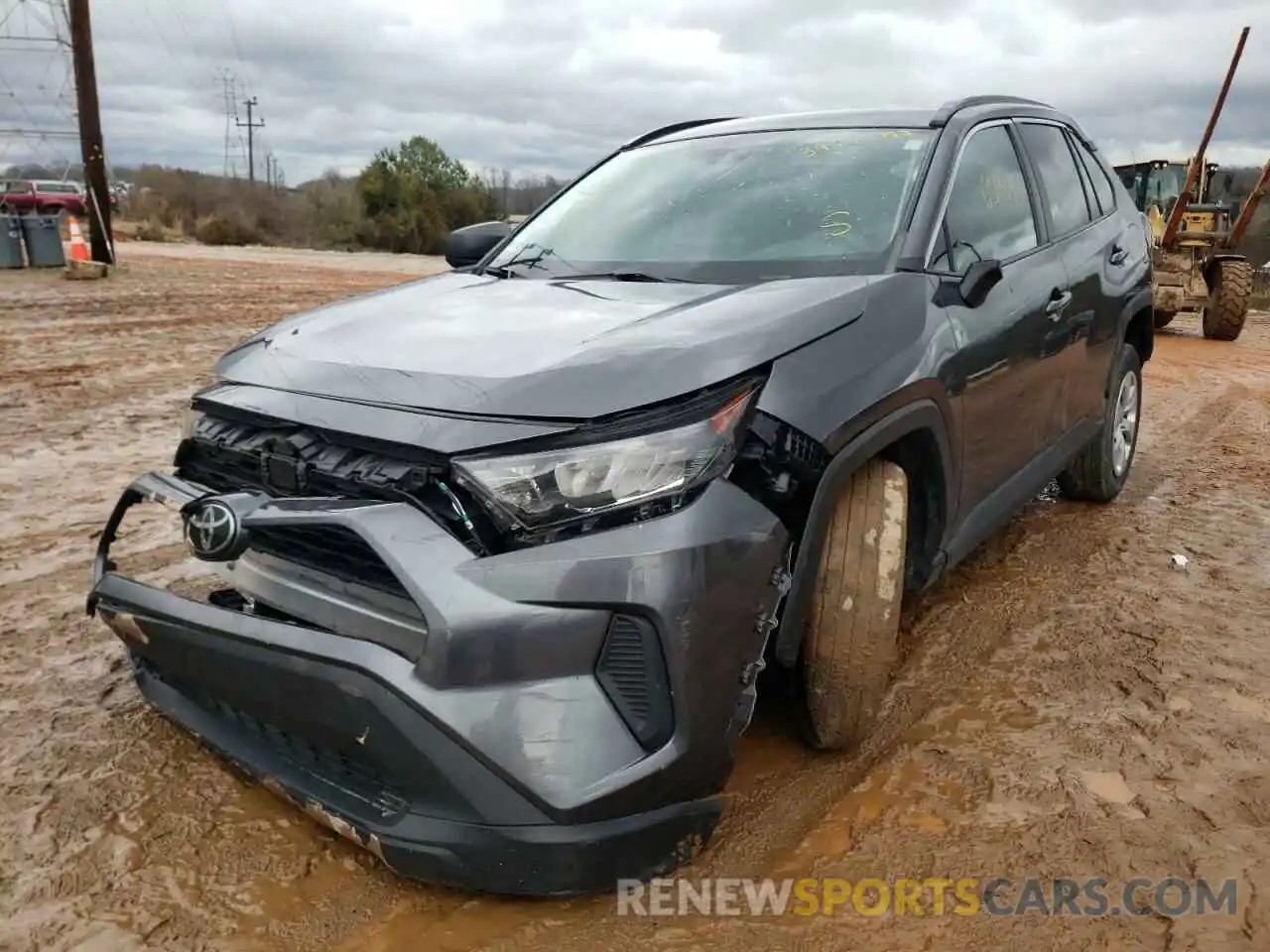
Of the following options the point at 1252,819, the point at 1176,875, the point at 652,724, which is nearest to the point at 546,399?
the point at 652,724

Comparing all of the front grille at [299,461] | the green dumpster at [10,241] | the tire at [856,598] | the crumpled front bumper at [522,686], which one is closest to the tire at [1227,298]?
the tire at [856,598]

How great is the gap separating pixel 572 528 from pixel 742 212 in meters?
1.58

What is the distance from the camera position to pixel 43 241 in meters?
17.2

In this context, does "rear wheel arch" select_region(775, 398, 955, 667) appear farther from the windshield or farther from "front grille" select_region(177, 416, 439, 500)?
"front grille" select_region(177, 416, 439, 500)

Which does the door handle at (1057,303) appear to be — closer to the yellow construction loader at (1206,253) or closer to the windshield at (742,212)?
the windshield at (742,212)

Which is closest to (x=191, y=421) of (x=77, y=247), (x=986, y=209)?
(x=986, y=209)

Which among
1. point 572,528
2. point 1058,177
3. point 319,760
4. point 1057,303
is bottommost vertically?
point 319,760

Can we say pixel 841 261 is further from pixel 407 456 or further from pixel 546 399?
pixel 407 456

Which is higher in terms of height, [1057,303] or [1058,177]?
[1058,177]

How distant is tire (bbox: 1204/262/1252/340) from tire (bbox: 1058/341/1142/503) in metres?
8.88

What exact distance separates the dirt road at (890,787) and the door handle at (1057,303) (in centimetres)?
106

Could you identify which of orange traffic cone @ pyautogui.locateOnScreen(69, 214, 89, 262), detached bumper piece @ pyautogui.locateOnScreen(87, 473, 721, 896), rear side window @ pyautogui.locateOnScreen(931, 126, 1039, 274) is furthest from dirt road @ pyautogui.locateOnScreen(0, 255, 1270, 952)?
orange traffic cone @ pyautogui.locateOnScreen(69, 214, 89, 262)

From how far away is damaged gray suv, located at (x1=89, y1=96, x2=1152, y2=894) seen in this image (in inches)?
72.4

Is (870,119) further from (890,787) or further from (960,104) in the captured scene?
(890,787)
